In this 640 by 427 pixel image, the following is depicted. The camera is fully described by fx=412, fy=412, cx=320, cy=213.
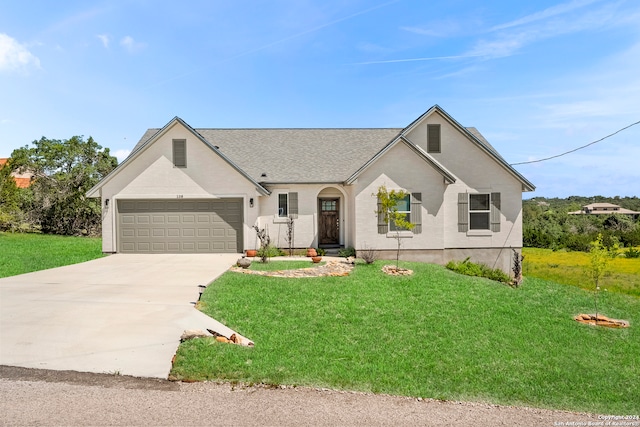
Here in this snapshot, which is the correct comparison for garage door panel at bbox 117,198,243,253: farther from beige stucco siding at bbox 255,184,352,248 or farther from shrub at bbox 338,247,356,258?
shrub at bbox 338,247,356,258

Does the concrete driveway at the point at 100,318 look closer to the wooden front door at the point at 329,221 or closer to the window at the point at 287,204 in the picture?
the window at the point at 287,204

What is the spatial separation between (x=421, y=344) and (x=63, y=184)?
30.8m

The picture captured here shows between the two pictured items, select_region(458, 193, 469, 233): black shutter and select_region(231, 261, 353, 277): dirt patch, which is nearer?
select_region(231, 261, 353, 277): dirt patch

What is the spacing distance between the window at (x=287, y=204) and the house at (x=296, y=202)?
47mm

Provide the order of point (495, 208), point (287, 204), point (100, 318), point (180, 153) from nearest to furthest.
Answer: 1. point (100, 318)
2. point (495, 208)
3. point (180, 153)
4. point (287, 204)

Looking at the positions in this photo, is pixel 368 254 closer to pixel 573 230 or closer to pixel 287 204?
pixel 287 204

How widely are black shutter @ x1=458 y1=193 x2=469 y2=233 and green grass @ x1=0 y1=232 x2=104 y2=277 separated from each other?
52.9 ft

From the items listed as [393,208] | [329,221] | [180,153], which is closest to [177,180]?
[180,153]

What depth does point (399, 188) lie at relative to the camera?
1750 cm

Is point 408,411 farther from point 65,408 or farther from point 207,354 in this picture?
point 65,408

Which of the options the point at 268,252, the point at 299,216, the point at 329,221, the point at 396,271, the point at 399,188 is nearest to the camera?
the point at 396,271

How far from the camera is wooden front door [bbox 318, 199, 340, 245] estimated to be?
20.5m

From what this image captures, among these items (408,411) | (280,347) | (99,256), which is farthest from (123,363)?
(99,256)

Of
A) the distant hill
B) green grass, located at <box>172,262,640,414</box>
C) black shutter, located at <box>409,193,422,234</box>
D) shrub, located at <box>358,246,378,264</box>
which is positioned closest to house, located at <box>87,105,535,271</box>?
black shutter, located at <box>409,193,422,234</box>
